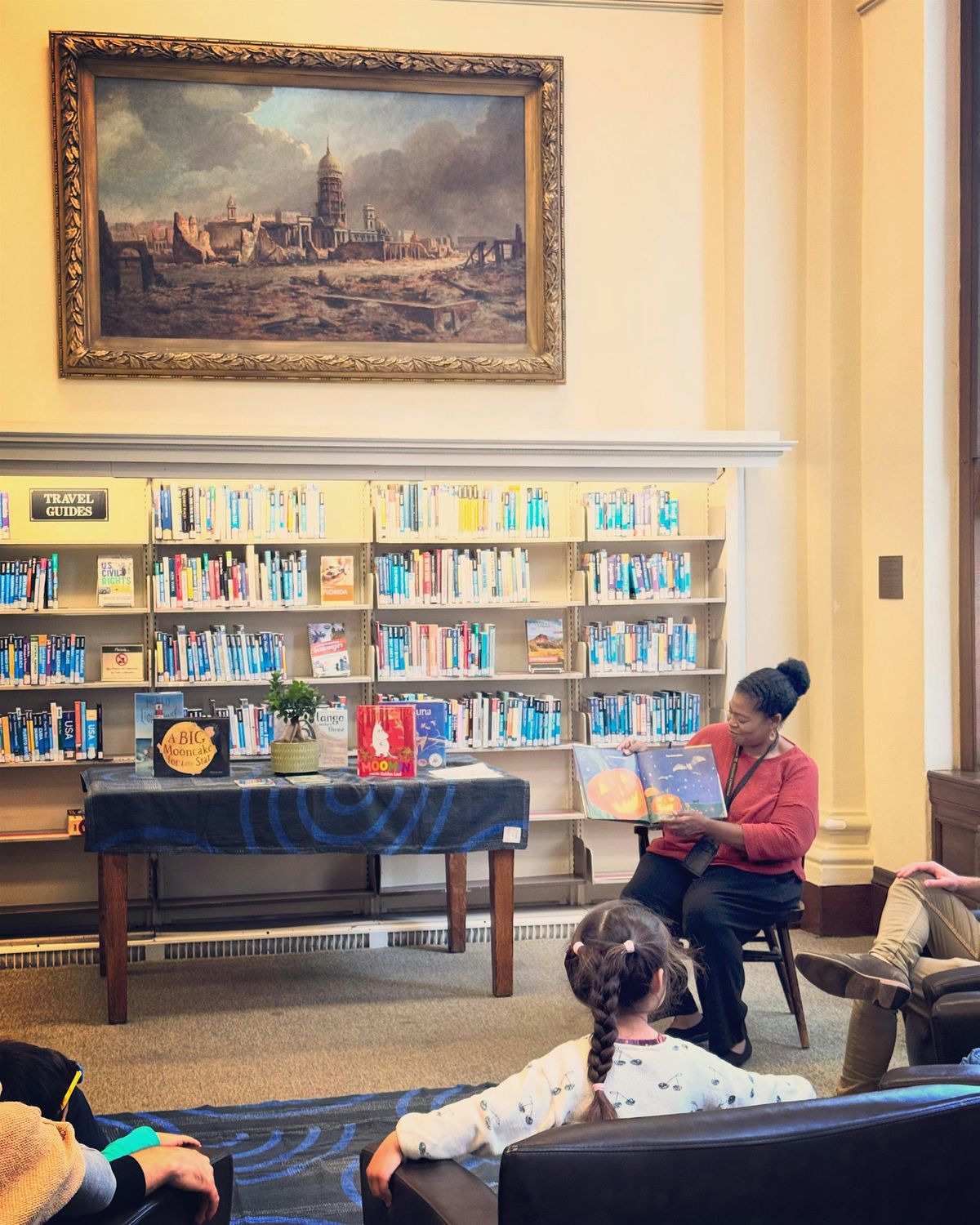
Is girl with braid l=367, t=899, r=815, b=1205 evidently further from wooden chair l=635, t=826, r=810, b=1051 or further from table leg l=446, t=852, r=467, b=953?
table leg l=446, t=852, r=467, b=953

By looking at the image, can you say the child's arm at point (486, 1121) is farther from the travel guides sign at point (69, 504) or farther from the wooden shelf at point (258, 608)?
the travel guides sign at point (69, 504)

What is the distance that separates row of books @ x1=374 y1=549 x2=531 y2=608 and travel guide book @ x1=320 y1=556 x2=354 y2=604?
0.15 m

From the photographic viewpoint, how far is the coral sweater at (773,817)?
167 inches

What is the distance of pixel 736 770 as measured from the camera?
4465 mm

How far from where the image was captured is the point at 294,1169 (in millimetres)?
3449

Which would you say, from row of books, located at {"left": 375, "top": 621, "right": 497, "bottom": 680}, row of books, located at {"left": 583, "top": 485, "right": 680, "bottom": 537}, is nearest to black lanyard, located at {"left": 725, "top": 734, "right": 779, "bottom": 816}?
row of books, located at {"left": 375, "top": 621, "right": 497, "bottom": 680}

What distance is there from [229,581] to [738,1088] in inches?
165

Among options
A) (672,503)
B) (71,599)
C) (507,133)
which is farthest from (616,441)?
(71,599)

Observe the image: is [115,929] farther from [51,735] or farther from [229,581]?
[229,581]

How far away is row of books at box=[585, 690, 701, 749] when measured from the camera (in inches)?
245

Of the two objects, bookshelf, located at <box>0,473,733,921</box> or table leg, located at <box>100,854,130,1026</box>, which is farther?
bookshelf, located at <box>0,473,733,921</box>

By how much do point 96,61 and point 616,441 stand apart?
119 inches

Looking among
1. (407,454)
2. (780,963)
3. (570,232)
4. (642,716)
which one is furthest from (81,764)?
(570,232)

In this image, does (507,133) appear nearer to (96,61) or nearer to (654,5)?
(654,5)
